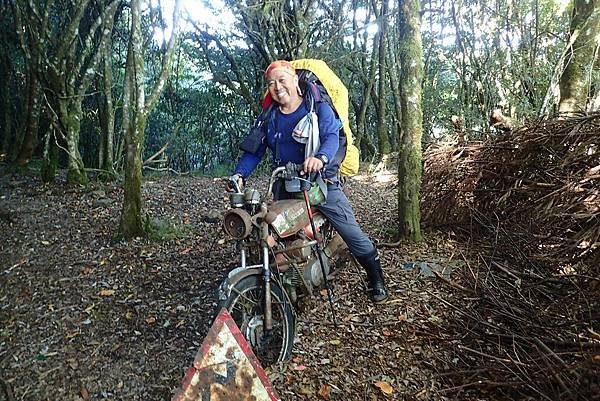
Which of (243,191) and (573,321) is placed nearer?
(573,321)

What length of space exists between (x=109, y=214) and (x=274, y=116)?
3.57 metres

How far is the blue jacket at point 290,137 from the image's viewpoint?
3726mm

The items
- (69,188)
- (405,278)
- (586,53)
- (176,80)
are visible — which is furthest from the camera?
(176,80)

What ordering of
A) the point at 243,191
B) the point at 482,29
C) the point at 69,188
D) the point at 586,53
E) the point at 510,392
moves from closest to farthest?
the point at 510,392 → the point at 243,191 → the point at 586,53 → the point at 69,188 → the point at 482,29

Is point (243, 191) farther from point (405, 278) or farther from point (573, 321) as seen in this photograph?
point (573, 321)

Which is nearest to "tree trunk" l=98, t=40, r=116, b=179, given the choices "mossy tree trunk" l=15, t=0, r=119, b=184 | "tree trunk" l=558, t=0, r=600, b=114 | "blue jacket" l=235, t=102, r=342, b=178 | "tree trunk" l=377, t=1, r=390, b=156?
"mossy tree trunk" l=15, t=0, r=119, b=184

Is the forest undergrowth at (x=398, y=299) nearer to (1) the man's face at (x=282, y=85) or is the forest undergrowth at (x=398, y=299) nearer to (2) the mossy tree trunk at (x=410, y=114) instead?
(2) the mossy tree trunk at (x=410, y=114)

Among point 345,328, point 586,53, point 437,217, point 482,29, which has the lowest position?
point 345,328

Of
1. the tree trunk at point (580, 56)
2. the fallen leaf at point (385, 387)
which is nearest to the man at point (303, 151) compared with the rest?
the fallen leaf at point (385, 387)

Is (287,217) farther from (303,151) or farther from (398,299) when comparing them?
(398,299)

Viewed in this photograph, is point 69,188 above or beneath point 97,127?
beneath

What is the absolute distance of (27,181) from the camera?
7.59 m

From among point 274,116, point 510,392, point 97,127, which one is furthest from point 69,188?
point 510,392

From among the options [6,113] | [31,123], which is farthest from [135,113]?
[6,113]
